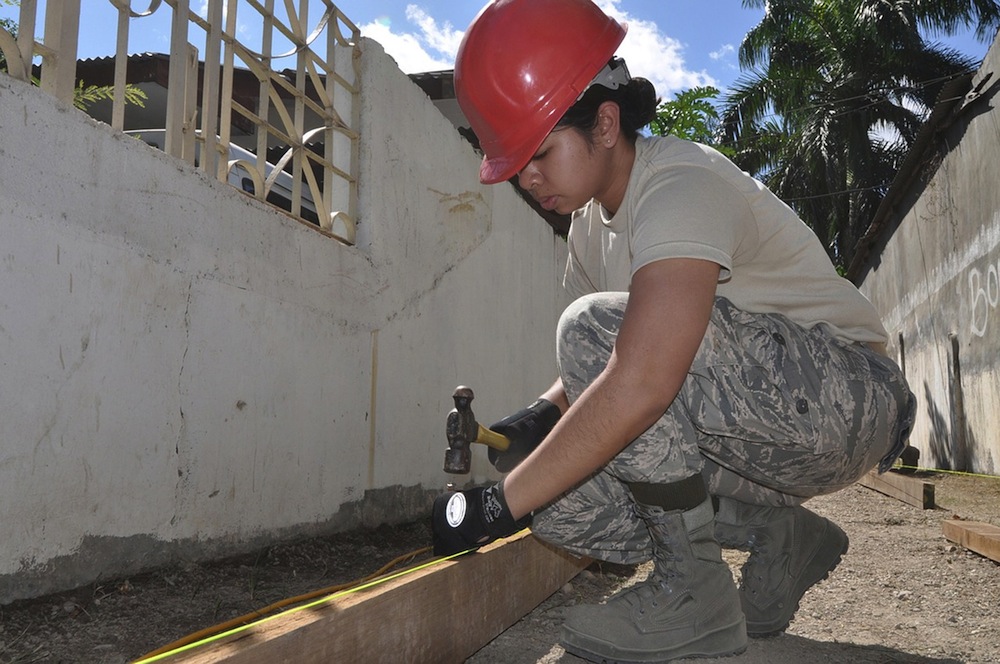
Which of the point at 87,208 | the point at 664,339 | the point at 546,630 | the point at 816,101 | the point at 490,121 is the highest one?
the point at 816,101

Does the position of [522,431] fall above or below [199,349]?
below

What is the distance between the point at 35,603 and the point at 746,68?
2731 centimetres

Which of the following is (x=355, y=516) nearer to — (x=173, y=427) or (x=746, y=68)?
(x=173, y=427)

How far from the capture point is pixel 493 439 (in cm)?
239

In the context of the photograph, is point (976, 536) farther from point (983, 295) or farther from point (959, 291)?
point (959, 291)

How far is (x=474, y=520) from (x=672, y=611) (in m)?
0.53

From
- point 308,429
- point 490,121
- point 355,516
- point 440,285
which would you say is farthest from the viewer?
point 440,285

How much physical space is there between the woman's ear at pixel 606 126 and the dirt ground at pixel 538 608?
134 centimetres

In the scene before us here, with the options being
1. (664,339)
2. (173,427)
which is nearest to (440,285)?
(173,427)

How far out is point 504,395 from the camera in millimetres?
5926

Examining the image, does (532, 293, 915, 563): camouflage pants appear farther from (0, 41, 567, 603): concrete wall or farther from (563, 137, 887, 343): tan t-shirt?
(0, 41, 567, 603): concrete wall

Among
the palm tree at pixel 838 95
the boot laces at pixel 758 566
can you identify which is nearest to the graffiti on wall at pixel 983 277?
the boot laces at pixel 758 566

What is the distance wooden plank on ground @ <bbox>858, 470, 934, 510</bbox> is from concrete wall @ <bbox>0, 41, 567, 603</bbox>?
3.11 metres

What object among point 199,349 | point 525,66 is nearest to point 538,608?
point 199,349
